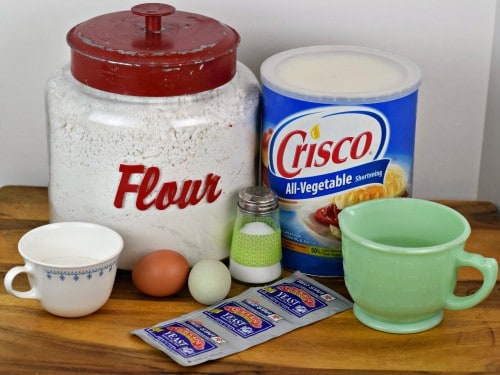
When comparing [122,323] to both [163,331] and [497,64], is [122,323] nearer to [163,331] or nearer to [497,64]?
[163,331]

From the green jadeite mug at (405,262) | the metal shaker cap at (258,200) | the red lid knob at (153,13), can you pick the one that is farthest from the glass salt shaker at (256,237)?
the red lid knob at (153,13)

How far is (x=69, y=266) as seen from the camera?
105 centimetres

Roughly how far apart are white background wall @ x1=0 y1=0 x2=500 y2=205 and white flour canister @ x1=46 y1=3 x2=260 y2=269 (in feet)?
0.45

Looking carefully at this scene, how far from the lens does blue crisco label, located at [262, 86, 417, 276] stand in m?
1.12

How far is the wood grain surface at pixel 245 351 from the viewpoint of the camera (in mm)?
1018

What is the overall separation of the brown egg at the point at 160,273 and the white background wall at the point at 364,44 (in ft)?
1.03

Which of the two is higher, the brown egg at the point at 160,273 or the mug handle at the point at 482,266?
the mug handle at the point at 482,266

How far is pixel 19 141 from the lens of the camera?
1.38 meters

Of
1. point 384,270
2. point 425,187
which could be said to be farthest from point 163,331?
point 425,187

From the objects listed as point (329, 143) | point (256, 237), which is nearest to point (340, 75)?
point (329, 143)

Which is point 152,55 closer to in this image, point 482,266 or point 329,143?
point 329,143

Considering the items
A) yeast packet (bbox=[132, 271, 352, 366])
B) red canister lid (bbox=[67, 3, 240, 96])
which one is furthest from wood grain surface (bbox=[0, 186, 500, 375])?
red canister lid (bbox=[67, 3, 240, 96])

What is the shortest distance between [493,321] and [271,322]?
239mm

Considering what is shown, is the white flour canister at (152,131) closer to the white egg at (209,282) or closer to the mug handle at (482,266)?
the white egg at (209,282)
